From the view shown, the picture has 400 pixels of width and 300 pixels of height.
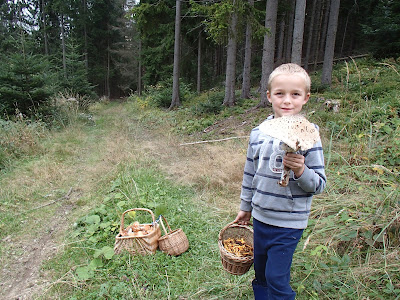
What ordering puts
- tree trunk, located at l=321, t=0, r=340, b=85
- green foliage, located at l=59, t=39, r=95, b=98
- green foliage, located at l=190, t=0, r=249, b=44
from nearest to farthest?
green foliage, located at l=190, t=0, r=249, b=44 < tree trunk, located at l=321, t=0, r=340, b=85 < green foliage, located at l=59, t=39, r=95, b=98

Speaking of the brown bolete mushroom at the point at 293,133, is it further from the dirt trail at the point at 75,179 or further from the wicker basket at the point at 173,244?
the dirt trail at the point at 75,179

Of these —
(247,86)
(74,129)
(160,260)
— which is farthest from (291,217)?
(247,86)

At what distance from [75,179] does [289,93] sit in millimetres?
4823

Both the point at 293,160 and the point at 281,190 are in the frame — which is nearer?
the point at 293,160

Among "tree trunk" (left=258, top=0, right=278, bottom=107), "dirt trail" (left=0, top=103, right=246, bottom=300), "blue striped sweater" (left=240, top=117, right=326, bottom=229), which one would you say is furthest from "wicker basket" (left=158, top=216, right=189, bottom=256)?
"tree trunk" (left=258, top=0, right=278, bottom=107)

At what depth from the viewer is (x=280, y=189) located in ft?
4.93

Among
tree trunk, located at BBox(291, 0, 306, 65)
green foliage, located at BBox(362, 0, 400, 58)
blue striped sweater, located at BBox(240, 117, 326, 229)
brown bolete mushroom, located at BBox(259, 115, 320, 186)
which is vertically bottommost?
blue striped sweater, located at BBox(240, 117, 326, 229)

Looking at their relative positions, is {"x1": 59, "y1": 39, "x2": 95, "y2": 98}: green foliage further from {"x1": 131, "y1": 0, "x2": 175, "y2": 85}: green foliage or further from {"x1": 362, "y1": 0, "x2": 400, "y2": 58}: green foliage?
{"x1": 362, "y1": 0, "x2": 400, "y2": 58}: green foliage

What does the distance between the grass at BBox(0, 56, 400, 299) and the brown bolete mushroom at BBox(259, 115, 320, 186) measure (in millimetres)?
1384

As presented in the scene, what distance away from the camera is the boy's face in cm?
139

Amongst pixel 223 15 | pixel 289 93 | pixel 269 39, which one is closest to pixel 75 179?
pixel 289 93

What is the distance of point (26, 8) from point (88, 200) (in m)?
30.1

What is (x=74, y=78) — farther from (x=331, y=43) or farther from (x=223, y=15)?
(x=331, y=43)

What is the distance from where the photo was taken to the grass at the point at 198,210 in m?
2.25
